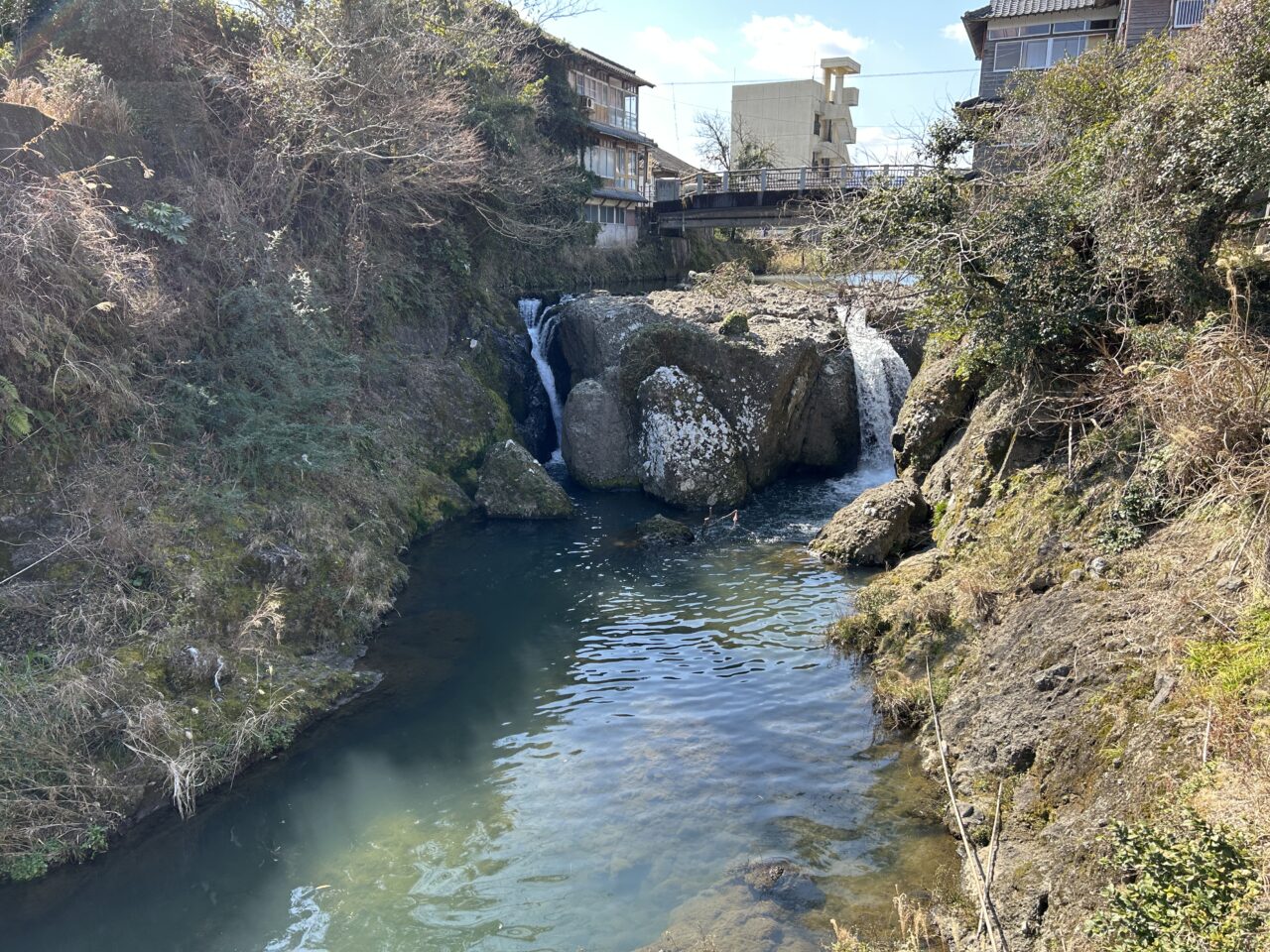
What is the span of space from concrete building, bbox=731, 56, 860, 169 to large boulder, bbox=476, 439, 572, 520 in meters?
43.3

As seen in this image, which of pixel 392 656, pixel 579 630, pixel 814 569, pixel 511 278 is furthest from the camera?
pixel 511 278

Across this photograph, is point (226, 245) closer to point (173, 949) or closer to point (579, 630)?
point (579, 630)

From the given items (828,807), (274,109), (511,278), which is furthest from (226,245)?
(828,807)

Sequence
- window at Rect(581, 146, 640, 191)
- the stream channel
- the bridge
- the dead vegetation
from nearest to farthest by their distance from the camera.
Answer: the stream channel, the dead vegetation, the bridge, window at Rect(581, 146, 640, 191)

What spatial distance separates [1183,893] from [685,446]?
49.2 feet

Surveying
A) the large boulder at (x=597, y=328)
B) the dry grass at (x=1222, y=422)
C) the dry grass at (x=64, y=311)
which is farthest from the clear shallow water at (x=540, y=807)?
the large boulder at (x=597, y=328)

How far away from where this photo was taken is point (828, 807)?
807cm

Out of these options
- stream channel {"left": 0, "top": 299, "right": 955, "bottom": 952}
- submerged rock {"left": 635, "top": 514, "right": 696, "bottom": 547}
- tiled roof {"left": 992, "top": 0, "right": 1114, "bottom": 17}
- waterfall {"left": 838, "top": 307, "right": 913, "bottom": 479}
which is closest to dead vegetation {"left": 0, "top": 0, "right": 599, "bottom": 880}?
stream channel {"left": 0, "top": 299, "right": 955, "bottom": 952}

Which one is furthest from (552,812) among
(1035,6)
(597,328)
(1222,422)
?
(1035,6)

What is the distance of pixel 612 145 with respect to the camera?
39938 mm

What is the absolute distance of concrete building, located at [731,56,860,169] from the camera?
55.8 metres

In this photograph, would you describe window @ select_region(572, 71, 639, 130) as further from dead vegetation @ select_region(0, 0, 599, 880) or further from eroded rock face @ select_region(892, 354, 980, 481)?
eroded rock face @ select_region(892, 354, 980, 481)

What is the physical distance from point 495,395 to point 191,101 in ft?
30.1

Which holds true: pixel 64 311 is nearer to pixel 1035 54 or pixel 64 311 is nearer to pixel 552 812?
pixel 552 812
